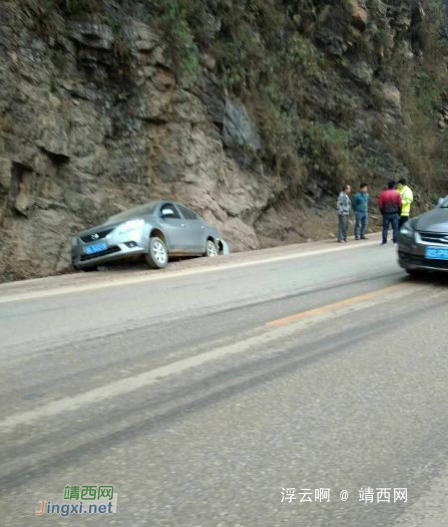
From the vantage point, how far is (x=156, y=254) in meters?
12.0

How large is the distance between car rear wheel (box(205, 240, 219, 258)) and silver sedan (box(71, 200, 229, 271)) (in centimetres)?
51

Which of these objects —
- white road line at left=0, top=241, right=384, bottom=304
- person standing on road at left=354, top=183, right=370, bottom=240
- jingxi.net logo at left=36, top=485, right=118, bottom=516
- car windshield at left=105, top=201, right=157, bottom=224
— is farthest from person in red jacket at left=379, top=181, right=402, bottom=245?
jingxi.net logo at left=36, top=485, right=118, bottom=516

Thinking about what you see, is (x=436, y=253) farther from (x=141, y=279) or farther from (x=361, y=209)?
(x=361, y=209)

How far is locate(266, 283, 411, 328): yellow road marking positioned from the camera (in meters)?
6.31

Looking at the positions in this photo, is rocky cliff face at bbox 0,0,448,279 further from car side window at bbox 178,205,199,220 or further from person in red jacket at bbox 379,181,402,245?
person in red jacket at bbox 379,181,402,245

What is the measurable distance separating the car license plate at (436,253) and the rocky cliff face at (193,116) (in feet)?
27.7

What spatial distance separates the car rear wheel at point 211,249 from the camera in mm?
14391

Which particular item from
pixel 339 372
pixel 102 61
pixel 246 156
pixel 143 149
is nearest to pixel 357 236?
pixel 246 156

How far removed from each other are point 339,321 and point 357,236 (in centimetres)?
1350

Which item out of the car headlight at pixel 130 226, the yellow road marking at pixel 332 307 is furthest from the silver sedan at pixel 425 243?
the car headlight at pixel 130 226

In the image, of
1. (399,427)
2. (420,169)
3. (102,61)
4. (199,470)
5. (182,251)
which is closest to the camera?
(199,470)

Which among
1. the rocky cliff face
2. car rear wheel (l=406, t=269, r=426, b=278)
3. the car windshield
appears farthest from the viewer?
the rocky cliff face

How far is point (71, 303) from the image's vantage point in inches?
313

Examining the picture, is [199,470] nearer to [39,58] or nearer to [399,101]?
[39,58]
